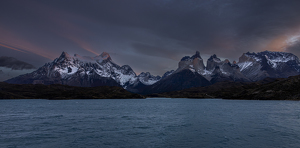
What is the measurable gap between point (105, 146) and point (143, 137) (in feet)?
38.6

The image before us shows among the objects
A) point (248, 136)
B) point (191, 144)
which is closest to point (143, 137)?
point (191, 144)

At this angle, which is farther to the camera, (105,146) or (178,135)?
(178,135)

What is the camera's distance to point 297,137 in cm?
4906

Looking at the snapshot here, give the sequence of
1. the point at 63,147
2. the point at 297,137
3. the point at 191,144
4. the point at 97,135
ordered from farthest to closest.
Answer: the point at 97,135 → the point at 297,137 → the point at 191,144 → the point at 63,147

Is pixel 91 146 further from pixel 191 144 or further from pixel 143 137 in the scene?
pixel 191 144

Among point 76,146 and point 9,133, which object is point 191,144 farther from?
point 9,133

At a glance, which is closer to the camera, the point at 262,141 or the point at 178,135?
the point at 262,141

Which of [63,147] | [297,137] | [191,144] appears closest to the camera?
[63,147]

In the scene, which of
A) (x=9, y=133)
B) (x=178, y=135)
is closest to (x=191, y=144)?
(x=178, y=135)

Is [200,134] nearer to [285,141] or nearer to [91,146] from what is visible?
[285,141]

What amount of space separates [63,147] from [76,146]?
255 cm

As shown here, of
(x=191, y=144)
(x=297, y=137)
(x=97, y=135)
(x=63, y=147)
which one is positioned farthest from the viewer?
(x=97, y=135)

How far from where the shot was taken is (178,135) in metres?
54.4

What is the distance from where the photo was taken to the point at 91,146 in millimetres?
42781
